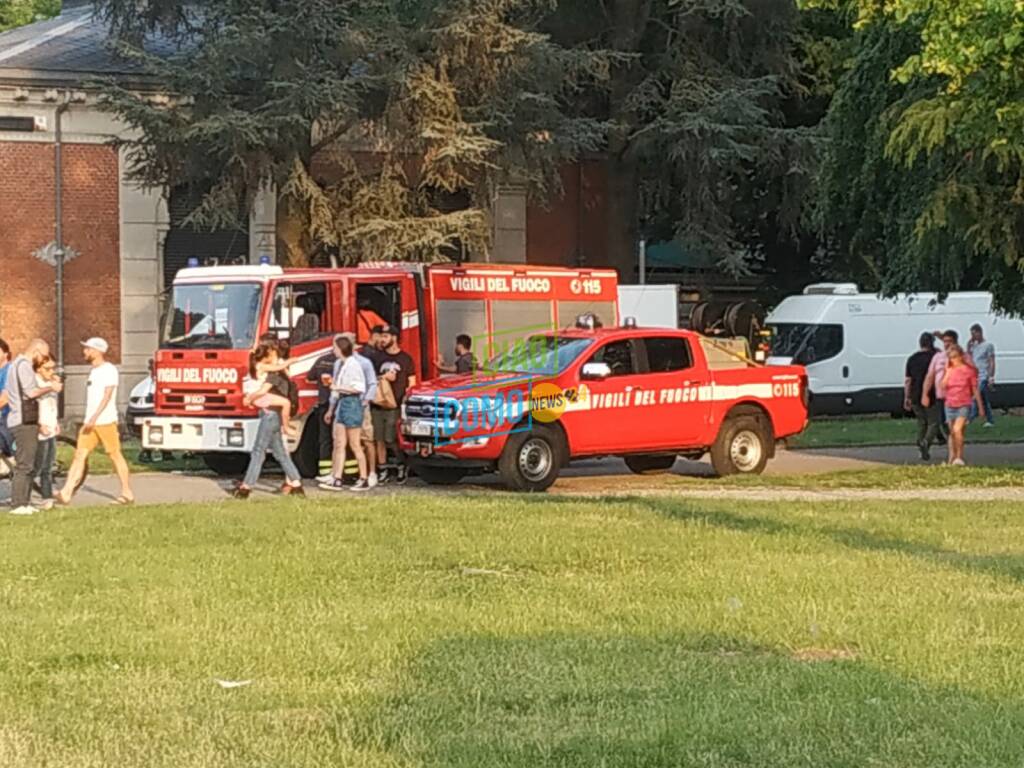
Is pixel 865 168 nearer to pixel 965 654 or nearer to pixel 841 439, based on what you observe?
pixel 841 439

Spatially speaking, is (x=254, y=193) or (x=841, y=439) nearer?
(x=841, y=439)

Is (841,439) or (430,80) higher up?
(430,80)

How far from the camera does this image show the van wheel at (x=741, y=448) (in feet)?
67.4

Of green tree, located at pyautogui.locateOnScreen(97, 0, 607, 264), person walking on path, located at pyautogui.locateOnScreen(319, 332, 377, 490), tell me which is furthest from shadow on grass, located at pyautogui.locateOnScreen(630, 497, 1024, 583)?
green tree, located at pyautogui.locateOnScreen(97, 0, 607, 264)

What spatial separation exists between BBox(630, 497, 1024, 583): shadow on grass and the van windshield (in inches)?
725

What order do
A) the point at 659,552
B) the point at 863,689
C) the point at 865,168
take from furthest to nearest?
the point at 865,168 < the point at 659,552 < the point at 863,689

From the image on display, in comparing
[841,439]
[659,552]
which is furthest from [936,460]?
[659,552]

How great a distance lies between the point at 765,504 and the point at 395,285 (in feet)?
21.2

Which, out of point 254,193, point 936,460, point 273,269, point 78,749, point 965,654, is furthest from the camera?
point 254,193

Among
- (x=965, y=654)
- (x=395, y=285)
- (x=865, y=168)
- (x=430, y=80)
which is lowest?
(x=965, y=654)

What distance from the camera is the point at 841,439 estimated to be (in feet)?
91.5

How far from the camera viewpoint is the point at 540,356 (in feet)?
64.9

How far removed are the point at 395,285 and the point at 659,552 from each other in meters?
9.33

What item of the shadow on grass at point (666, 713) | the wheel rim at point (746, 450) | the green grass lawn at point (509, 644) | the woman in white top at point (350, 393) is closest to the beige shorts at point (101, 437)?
the woman in white top at point (350, 393)
